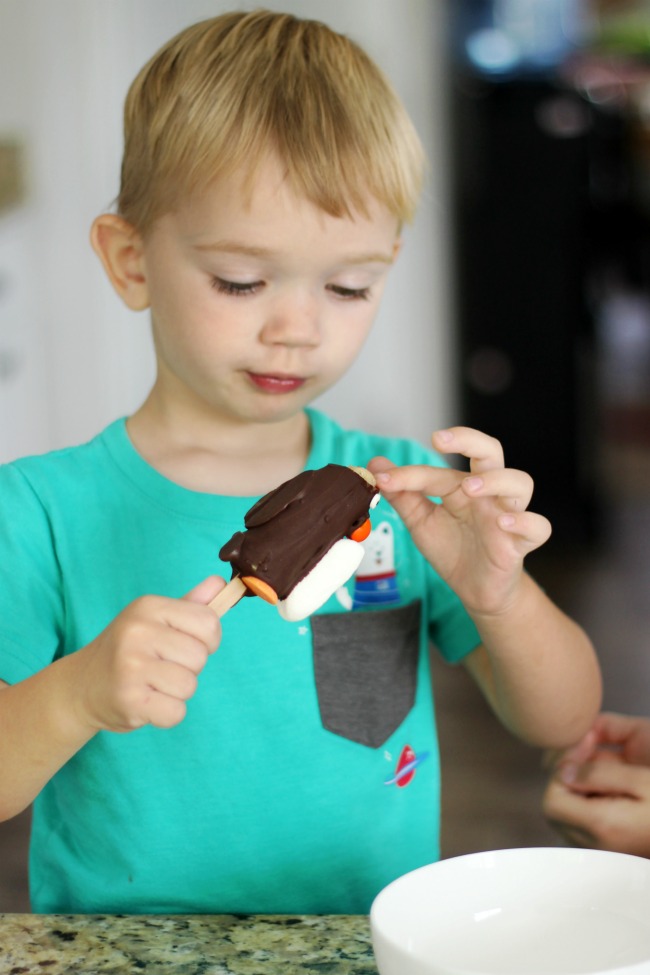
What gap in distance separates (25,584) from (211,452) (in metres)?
0.22

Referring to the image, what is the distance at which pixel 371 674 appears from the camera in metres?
1.09

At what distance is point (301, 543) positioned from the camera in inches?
32.2

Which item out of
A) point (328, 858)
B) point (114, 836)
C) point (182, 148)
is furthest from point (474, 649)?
point (182, 148)

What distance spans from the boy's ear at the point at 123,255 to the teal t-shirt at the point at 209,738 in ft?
0.43

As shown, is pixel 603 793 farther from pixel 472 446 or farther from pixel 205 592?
pixel 205 592

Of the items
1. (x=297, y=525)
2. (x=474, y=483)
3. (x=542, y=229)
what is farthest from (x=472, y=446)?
(x=542, y=229)

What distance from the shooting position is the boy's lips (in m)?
1.00

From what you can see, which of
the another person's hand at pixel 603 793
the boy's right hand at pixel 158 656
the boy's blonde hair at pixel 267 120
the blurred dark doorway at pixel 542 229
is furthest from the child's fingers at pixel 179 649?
the blurred dark doorway at pixel 542 229

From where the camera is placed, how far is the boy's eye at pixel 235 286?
965 mm

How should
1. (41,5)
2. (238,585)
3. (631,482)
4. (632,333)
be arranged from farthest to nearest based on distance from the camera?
(632,333) < (631,482) < (41,5) < (238,585)

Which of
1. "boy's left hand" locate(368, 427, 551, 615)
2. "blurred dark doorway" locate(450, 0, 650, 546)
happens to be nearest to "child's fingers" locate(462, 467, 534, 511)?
"boy's left hand" locate(368, 427, 551, 615)

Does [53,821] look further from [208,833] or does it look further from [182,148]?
[182,148]

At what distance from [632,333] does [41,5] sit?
4.32m

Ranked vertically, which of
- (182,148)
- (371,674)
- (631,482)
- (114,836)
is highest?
(182,148)
